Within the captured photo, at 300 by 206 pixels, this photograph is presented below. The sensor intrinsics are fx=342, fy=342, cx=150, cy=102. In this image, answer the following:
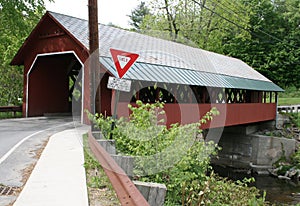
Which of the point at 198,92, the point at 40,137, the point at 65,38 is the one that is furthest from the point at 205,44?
the point at 40,137

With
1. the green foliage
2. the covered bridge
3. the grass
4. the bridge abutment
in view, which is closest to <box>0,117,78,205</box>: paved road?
the grass

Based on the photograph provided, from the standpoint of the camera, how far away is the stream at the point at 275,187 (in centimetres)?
1366

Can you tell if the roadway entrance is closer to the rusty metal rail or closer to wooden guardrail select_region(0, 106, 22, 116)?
wooden guardrail select_region(0, 106, 22, 116)

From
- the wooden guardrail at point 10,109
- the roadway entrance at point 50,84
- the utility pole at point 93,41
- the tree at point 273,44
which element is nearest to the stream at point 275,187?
the utility pole at point 93,41

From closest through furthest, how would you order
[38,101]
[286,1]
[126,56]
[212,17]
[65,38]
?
[126,56] < [65,38] < [38,101] < [212,17] < [286,1]

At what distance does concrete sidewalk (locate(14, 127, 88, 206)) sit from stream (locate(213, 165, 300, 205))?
9305mm

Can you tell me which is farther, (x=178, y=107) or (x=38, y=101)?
(x=38, y=101)

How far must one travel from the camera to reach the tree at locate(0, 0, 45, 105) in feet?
52.5

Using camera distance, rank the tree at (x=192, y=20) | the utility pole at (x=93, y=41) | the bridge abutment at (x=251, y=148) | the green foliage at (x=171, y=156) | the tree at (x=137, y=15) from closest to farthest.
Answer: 1. the green foliage at (x=171, y=156)
2. the utility pole at (x=93, y=41)
3. the bridge abutment at (x=251, y=148)
4. the tree at (x=192, y=20)
5. the tree at (x=137, y=15)

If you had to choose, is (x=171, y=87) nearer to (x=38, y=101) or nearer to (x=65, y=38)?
(x=65, y=38)

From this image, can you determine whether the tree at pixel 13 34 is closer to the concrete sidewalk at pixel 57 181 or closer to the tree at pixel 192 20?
the concrete sidewalk at pixel 57 181

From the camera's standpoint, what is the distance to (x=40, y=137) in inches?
380

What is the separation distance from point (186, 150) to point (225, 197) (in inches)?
67.6

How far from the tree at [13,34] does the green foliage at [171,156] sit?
1195 cm
